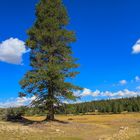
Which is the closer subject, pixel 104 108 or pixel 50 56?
pixel 50 56

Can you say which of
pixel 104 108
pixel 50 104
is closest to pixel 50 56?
pixel 50 104

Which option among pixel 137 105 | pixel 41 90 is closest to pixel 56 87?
pixel 41 90

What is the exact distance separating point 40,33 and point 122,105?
412 feet

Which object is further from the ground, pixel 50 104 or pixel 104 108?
pixel 104 108

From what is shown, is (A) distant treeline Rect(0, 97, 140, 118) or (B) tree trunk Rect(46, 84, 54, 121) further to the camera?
(A) distant treeline Rect(0, 97, 140, 118)

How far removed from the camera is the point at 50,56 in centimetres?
3906

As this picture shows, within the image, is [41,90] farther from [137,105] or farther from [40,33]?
[137,105]

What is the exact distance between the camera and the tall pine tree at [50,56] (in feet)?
123

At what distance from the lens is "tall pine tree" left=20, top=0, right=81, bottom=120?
37.3 m

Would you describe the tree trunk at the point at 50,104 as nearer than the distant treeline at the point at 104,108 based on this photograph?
Yes

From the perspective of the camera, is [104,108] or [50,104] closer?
[50,104]

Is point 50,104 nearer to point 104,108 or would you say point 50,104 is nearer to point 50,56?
point 50,56

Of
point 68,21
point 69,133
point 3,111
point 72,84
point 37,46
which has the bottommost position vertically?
point 69,133

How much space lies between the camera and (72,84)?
38719 millimetres
